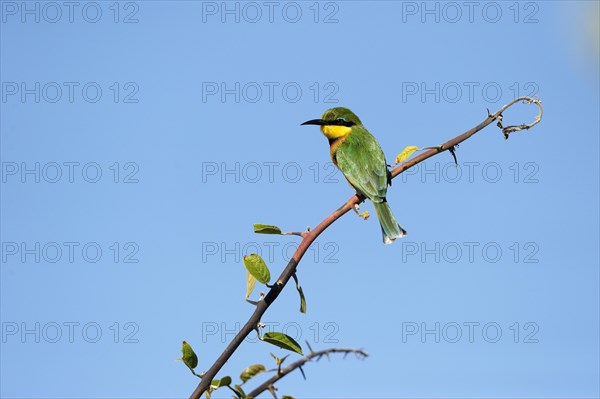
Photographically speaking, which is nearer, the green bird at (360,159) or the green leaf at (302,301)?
the green leaf at (302,301)

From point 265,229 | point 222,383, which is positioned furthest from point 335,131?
point 222,383

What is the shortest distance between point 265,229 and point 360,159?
2.96 m

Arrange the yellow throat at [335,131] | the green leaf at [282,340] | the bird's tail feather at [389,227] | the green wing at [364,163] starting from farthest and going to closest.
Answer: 1. the yellow throat at [335,131]
2. the green wing at [364,163]
3. the bird's tail feather at [389,227]
4. the green leaf at [282,340]

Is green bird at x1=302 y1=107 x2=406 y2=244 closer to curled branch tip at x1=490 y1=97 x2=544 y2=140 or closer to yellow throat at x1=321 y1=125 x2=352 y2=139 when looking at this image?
yellow throat at x1=321 y1=125 x2=352 y2=139

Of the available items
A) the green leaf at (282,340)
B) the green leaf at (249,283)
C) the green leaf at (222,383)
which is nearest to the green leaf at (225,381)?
the green leaf at (222,383)

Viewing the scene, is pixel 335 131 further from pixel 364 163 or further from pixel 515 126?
pixel 515 126

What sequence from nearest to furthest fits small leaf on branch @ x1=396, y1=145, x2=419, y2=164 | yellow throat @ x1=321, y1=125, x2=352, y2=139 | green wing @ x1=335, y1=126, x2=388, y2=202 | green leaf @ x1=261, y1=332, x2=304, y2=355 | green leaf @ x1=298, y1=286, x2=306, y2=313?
green leaf @ x1=261, y1=332, x2=304, y2=355
green leaf @ x1=298, y1=286, x2=306, y2=313
small leaf on branch @ x1=396, y1=145, x2=419, y2=164
green wing @ x1=335, y1=126, x2=388, y2=202
yellow throat @ x1=321, y1=125, x2=352, y2=139

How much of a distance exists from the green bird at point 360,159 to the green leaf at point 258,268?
7.30 ft

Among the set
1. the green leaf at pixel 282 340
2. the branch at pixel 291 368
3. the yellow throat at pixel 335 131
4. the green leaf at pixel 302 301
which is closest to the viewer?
the branch at pixel 291 368

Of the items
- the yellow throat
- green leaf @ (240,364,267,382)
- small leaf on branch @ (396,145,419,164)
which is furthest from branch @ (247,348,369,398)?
the yellow throat

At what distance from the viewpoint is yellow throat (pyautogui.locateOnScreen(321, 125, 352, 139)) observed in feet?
16.3

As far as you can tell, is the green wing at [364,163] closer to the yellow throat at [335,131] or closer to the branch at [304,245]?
the yellow throat at [335,131]

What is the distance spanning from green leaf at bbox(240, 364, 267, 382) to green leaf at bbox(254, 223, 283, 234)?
0.39 meters

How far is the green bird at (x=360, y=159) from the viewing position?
3.74 meters
